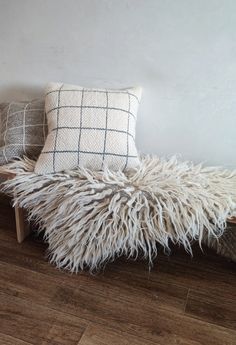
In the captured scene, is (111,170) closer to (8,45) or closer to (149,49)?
(149,49)

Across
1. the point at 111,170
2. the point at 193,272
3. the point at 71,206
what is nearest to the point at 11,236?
the point at 71,206

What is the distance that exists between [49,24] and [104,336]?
130cm

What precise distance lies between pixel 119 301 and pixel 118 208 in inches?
13.2

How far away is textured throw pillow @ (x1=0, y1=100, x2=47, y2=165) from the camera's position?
1291mm

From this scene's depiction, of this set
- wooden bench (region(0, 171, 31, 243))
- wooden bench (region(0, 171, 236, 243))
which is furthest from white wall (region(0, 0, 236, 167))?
wooden bench (region(0, 171, 31, 243))

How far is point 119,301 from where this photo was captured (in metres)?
1.08

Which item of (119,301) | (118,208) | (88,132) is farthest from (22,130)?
(119,301)

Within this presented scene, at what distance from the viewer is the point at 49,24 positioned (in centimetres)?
138

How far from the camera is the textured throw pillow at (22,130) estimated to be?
129cm

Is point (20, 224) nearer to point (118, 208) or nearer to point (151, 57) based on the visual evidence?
point (118, 208)

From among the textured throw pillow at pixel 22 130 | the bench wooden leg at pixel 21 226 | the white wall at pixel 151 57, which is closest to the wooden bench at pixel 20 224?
the bench wooden leg at pixel 21 226

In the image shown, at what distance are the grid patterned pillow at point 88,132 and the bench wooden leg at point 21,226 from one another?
226mm

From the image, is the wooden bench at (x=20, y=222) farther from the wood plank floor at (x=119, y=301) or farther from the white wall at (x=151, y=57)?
the white wall at (x=151, y=57)

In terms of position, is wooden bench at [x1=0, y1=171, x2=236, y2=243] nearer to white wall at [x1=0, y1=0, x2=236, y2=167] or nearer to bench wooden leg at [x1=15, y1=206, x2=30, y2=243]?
bench wooden leg at [x1=15, y1=206, x2=30, y2=243]
